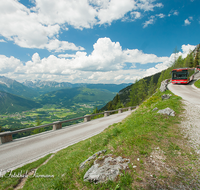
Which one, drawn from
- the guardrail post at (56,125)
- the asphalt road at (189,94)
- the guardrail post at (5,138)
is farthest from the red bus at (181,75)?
the guardrail post at (5,138)

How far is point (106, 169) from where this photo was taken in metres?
4.04

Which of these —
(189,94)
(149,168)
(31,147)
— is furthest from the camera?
(189,94)

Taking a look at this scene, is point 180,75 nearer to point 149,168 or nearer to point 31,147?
point 149,168

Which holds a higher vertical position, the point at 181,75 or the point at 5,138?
the point at 181,75

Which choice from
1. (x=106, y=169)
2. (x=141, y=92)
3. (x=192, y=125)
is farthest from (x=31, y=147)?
(x=141, y=92)

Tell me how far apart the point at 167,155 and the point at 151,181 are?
1.68 meters

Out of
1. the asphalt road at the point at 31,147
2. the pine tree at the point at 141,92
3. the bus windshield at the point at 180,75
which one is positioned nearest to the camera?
the asphalt road at the point at 31,147

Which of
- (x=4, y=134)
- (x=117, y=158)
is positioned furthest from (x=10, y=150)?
(x=117, y=158)

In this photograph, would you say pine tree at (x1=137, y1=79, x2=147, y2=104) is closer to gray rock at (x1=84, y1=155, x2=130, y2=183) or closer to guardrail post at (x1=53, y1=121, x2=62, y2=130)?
guardrail post at (x1=53, y1=121, x2=62, y2=130)

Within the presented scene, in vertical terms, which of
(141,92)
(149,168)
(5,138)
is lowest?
(5,138)

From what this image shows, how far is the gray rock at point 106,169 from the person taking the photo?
376cm

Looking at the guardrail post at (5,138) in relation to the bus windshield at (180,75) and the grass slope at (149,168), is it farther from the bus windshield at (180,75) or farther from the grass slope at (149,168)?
the bus windshield at (180,75)

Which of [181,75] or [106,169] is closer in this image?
[106,169]

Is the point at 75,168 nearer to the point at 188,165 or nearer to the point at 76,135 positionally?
the point at 188,165
